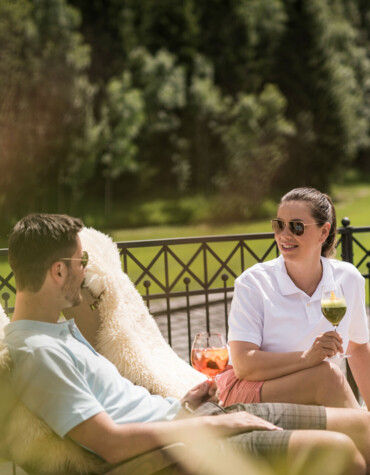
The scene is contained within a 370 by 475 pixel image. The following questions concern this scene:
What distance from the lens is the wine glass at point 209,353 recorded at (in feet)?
8.66

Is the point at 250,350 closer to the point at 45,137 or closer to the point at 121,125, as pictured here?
the point at 45,137

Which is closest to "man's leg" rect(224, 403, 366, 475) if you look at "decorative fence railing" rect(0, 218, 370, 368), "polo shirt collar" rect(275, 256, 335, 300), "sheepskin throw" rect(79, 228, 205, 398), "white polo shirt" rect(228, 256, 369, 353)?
"white polo shirt" rect(228, 256, 369, 353)

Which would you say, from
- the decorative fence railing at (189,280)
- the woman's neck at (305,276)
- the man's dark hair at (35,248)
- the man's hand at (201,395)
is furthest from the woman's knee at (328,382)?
the decorative fence railing at (189,280)

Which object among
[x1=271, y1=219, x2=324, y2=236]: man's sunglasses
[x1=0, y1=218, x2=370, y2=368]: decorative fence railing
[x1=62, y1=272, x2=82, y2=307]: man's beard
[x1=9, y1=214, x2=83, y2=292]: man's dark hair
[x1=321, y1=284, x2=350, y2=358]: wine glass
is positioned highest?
[x1=9, y1=214, x2=83, y2=292]: man's dark hair

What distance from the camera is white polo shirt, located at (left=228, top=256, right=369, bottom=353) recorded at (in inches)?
121

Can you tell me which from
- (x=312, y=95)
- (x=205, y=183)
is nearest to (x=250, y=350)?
(x=205, y=183)

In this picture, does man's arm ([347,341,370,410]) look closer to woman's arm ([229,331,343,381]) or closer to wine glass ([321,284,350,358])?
A: wine glass ([321,284,350,358])

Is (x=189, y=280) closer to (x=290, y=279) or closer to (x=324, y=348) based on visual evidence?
(x=290, y=279)

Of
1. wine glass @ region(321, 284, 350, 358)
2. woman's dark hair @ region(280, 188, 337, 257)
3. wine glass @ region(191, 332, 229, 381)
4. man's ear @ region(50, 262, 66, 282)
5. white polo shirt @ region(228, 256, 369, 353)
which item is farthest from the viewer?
woman's dark hair @ region(280, 188, 337, 257)

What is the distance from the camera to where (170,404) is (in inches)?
102

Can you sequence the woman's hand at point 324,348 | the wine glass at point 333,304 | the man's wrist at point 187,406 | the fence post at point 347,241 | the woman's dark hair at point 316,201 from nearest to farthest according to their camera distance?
the man's wrist at point 187,406
the woman's hand at point 324,348
the wine glass at point 333,304
the woman's dark hair at point 316,201
the fence post at point 347,241

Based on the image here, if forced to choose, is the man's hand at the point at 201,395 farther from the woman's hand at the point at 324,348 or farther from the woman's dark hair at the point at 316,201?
the woman's dark hair at the point at 316,201

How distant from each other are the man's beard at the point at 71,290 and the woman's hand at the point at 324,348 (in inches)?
45.8

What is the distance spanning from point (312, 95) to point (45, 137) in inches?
651
